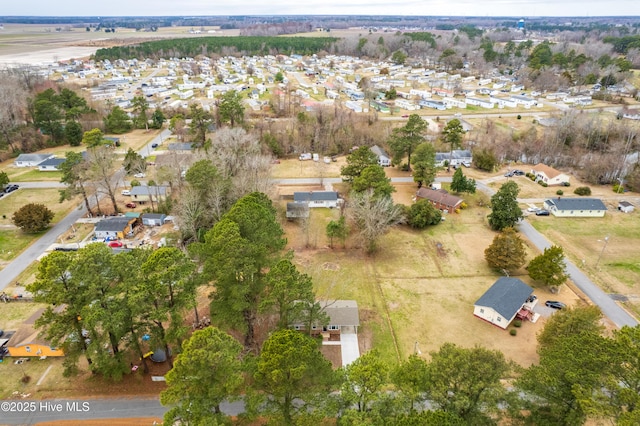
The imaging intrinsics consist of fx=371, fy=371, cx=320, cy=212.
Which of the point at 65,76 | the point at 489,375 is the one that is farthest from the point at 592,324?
the point at 65,76

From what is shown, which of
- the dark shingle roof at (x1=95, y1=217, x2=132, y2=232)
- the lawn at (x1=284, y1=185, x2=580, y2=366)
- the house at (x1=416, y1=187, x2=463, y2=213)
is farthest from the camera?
the house at (x1=416, y1=187, x2=463, y2=213)

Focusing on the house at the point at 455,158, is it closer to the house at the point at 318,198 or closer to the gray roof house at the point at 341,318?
the house at the point at 318,198

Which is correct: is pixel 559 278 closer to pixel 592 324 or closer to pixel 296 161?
pixel 592 324

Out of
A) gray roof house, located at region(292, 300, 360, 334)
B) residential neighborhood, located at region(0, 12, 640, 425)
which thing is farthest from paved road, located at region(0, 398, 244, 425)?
gray roof house, located at region(292, 300, 360, 334)

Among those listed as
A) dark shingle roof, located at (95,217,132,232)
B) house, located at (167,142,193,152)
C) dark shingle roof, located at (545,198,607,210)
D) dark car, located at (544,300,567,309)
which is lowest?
dark car, located at (544,300,567,309)

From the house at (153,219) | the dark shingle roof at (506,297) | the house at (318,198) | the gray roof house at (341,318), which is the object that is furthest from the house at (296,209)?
the dark shingle roof at (506,297)

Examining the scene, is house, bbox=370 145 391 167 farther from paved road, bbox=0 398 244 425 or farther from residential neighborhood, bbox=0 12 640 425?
paved road, bbox=0 398 244 425
